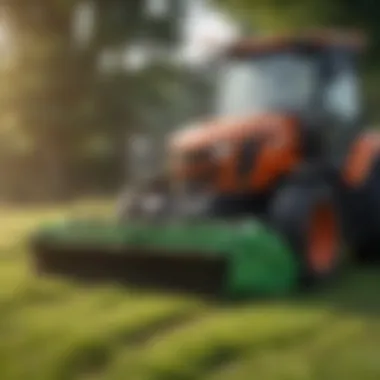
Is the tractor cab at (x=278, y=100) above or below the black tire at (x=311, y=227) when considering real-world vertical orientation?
above

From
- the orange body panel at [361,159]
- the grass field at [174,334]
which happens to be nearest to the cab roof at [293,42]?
the orange body panel at [361,159]

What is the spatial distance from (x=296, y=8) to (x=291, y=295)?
420mm

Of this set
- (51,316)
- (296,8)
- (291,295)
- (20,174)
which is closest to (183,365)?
(51,316)

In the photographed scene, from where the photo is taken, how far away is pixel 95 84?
142cm

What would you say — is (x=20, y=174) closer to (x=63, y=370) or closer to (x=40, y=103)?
(x=40, y=103)

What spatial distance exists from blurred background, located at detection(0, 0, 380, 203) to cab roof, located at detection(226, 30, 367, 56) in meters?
0.02

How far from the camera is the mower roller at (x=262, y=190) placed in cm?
137

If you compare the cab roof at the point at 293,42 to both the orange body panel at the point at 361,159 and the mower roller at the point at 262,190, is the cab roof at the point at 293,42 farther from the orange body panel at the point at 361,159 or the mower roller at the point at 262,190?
the orange body panel at the point at 361,159

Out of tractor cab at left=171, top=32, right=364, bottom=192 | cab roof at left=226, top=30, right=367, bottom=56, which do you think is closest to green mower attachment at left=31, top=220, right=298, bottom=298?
tractor cab at left=171, top=32, right=364, bottom=192

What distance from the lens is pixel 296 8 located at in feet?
4.97

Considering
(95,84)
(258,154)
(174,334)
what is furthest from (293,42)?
(174,334)

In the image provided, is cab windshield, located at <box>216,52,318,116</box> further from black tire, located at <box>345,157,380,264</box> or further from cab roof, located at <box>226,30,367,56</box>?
black tire, located at <box>345,157,380,264</box>

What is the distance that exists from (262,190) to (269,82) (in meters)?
0.15

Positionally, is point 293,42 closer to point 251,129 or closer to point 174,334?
point 251,129
